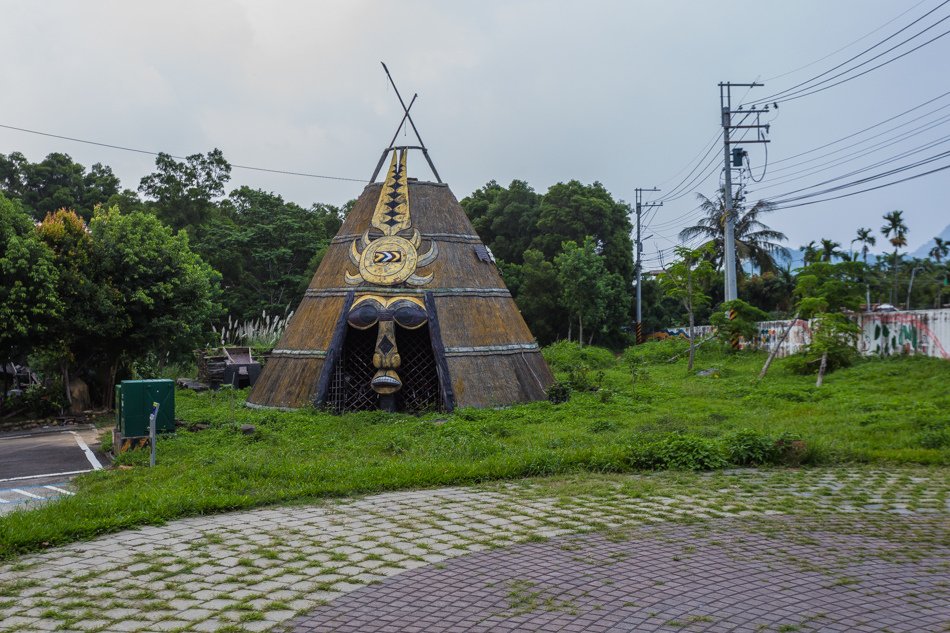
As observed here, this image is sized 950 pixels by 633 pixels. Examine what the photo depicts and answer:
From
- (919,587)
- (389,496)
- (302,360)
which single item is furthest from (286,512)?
(302,360)

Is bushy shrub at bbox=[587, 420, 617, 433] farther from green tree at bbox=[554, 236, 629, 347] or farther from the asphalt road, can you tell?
green tree at bbox=[554, 236, 629, 347]

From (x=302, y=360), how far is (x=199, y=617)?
9.80 metres

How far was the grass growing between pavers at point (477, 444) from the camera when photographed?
721 centimetres

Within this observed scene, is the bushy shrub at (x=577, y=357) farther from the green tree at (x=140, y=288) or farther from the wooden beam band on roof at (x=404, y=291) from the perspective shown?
the green tree at (x=140, y=288)

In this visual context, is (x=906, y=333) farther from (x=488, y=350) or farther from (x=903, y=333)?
(x=488, y=350)

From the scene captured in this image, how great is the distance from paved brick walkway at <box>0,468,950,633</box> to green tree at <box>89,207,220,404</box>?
1032cm

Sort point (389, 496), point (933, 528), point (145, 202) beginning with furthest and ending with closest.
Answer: point (145, 202)
point (389, 496)
point (933, 528)

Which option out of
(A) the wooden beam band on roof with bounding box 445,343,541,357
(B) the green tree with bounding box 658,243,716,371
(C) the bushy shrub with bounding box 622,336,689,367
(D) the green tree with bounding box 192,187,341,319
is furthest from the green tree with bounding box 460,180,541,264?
(A) the wooden beam band on roof with bounding box 445,343,541,357

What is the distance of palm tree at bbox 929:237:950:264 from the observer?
157 feet

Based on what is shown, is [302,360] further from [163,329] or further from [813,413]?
[813,413]

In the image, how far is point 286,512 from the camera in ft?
22.9

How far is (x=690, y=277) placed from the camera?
23.4m

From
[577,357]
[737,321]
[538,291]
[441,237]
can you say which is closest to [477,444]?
[441,237]

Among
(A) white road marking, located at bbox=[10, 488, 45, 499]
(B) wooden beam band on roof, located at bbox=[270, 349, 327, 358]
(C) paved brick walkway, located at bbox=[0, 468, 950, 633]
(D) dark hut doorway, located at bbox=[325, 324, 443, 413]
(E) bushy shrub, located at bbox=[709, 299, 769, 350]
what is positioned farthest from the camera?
(E) bushy shrub, located at bbox=[709, 299, 769, 350]
